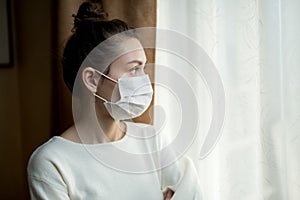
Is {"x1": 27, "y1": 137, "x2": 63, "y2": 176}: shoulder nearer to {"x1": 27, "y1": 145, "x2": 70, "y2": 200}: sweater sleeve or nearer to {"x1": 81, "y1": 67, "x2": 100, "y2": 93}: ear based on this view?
{"x1": 27, "y1": 145, "x2": 70, "y2": 200}: sweater sleeve

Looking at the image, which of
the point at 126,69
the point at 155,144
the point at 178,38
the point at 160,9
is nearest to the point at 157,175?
the point at 155,144

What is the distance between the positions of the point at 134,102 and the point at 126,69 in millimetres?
107

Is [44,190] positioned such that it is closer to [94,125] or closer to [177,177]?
[94,125]

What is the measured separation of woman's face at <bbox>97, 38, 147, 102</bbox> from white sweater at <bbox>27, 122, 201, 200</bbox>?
17 centimetres

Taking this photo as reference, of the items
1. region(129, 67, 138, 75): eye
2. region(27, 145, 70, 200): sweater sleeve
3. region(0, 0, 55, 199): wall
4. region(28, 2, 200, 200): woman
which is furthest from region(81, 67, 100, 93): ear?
region(0, 0, 55, 199): wall

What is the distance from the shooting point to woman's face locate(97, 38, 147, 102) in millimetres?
1194

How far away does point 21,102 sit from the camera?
1.92 metres

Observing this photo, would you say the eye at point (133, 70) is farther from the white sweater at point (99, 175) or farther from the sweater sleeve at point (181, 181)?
the sweater sleeve at point (181, 181)

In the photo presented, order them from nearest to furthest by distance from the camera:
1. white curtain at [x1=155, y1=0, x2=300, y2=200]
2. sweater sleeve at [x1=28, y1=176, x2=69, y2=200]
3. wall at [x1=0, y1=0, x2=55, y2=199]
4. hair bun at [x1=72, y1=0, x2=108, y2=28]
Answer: sweater sleeve at [x1=28, y1=176, x2=69, y2=200], hair bun at [x1=72, y1=0, x2=108, y2=28], white curtain at [x1=155, y1=0, x2=300, y2=200], wall at [x1=0, y1=0, x2=55, y2=199]

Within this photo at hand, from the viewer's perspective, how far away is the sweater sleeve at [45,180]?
1.12 metres

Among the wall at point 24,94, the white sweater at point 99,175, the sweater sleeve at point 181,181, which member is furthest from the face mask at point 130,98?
the wall at point 24,94

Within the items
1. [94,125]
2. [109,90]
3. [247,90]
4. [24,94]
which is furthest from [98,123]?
[24,94]

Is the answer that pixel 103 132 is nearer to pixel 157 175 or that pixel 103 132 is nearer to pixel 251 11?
pixel 157 175

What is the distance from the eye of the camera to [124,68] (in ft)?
3.93
